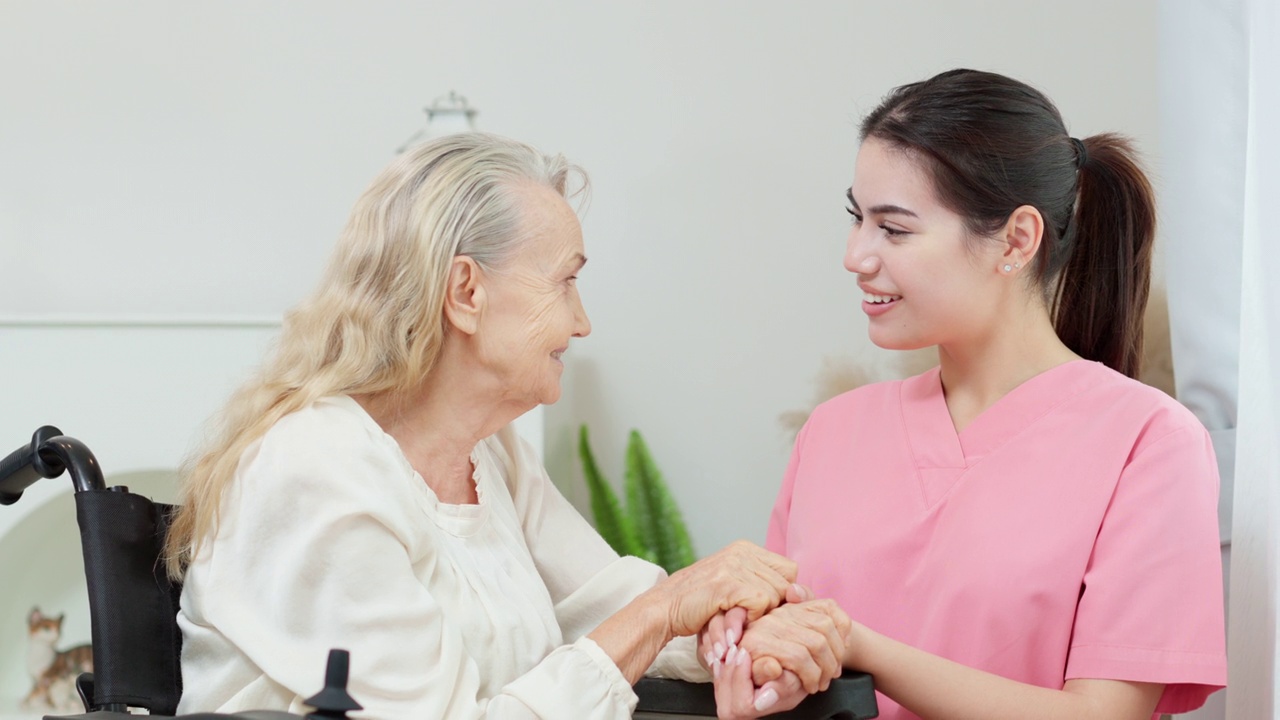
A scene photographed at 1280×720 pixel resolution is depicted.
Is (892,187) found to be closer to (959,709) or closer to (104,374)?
(959,709)

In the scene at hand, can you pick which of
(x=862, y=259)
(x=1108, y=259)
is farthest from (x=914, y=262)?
(x=1108, y=259)

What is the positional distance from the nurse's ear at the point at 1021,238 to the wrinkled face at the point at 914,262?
0.02 m

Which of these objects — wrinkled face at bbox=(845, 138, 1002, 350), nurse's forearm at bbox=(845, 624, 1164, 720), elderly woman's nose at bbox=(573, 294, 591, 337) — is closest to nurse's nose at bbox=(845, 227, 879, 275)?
wrinkled face at bbox=(845, 138, 1002, 350)

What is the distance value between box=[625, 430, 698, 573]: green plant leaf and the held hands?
149cm

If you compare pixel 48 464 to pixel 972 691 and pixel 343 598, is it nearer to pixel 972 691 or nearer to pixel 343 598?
pixel 343 598

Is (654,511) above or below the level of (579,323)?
below

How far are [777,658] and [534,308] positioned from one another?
0.49 m

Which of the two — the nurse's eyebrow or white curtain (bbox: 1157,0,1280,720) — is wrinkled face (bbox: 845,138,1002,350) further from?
white curtain (bbox: 1157,0,1280,720)

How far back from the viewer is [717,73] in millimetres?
3049

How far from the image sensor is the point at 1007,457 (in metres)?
1.52

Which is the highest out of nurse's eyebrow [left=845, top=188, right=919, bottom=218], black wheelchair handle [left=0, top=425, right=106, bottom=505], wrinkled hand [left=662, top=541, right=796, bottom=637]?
nurse's eyebrow [left=845, top=188, right=919, bottom=218]

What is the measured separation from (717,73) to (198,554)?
2.07m

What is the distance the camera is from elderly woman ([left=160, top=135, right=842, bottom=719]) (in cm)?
123

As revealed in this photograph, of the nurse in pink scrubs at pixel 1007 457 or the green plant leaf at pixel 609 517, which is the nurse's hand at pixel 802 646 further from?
the green plant leaf at pixel 609 517
